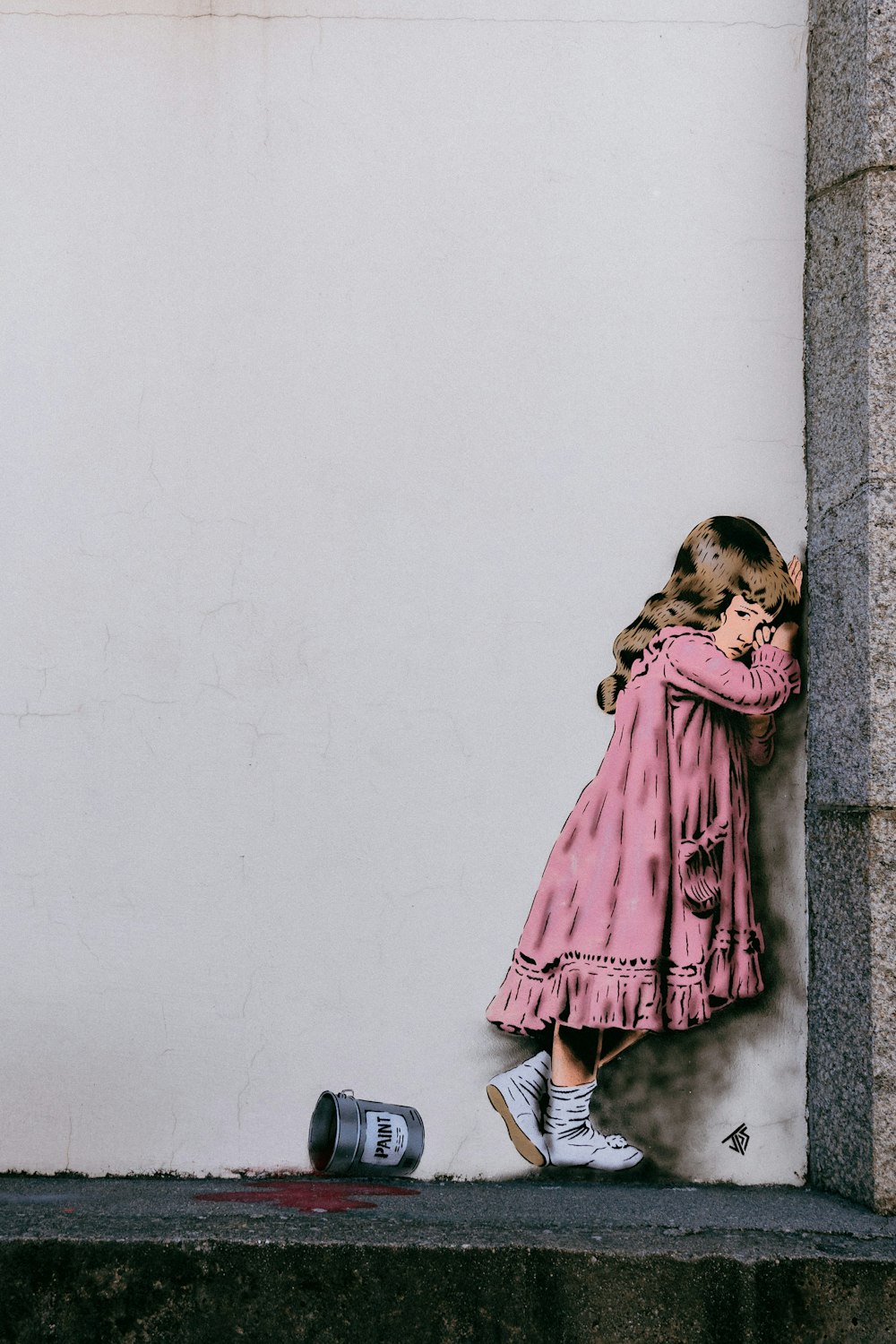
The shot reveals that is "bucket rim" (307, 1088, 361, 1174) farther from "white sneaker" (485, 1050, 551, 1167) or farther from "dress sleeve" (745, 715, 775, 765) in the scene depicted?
"dress sleeve" (745, 715, 775, 765)

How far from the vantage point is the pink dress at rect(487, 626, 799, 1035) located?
3.55 m

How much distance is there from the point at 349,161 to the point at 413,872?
2417mm

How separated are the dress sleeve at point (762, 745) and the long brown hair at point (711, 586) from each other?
38cm

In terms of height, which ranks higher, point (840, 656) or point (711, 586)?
point (711, 586)

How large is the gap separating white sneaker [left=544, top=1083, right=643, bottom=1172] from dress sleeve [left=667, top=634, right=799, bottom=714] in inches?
52.7

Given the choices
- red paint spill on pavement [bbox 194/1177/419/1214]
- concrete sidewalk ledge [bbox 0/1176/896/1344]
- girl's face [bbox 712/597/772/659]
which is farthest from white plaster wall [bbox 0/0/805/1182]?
concrete sidewalk ledge [bbox 0/1176/896/1344]

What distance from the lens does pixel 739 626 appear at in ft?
12.1

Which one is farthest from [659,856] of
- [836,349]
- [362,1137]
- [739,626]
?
[836,349]

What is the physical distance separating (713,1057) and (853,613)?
149 cm

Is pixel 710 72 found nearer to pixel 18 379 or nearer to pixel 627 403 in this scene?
pixel 627 403

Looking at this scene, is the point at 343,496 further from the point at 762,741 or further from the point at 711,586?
the point at 762,741

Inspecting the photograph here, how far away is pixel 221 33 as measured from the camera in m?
3.79

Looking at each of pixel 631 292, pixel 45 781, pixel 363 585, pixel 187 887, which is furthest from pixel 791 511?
pixel 45 781

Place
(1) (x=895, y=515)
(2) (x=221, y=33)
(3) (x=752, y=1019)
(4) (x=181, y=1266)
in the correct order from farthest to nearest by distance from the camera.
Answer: (2) (x=221, y=33)
(3) (x=752, y=1019)
(1) (x=895, y=515)
(4) (x=181, y=1266)
